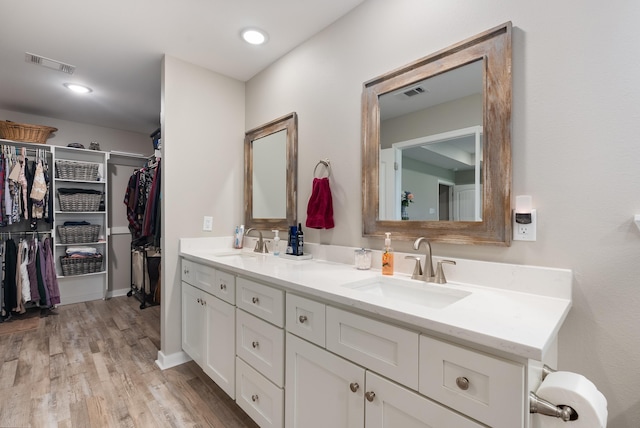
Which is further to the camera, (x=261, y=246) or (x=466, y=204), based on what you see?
(x=261, y=246)

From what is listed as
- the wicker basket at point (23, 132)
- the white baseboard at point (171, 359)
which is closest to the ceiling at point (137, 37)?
the wicker basket at point (23, 132)

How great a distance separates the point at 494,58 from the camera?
125cm

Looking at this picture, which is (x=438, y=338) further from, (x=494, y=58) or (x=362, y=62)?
(x=362, y=62)

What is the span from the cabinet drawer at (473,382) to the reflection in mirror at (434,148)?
0.68 meters

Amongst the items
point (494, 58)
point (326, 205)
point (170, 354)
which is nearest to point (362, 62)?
point (494, 58)

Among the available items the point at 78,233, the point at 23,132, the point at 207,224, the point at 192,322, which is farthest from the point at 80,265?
the point at 192,322

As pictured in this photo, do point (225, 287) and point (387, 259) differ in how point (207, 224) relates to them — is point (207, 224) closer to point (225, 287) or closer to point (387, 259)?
point (225, 287)

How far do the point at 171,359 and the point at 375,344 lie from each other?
202 centimetres

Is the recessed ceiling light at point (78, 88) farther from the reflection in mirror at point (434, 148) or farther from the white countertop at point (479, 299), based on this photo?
the reflection in mirror at point (434, 148)

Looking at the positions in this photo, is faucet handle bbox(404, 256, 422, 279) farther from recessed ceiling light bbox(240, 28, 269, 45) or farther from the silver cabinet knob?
recessed ceiling light bbox(240, 28, 269, 45)

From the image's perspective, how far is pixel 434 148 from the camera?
1.48 meters

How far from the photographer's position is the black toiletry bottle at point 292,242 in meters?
2.07

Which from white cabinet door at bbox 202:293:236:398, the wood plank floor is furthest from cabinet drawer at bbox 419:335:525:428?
the wood plank floor

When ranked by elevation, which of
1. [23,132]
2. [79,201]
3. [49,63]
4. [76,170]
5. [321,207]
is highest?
[49,63]
